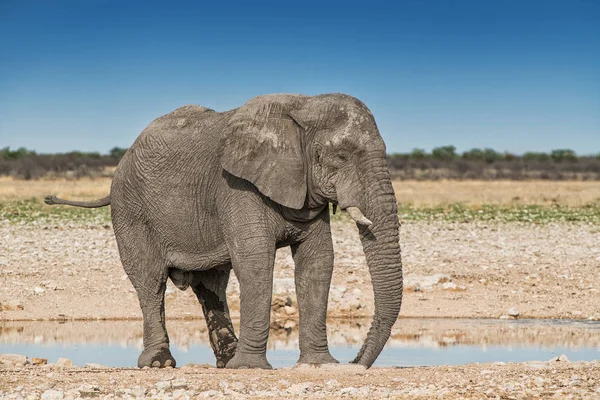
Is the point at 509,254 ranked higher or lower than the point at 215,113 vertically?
lower

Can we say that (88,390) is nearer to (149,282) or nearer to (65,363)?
(65,363)

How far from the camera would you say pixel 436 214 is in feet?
111

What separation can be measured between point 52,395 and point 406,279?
10443 mm

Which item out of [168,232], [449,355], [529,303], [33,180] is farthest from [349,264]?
[33,180]

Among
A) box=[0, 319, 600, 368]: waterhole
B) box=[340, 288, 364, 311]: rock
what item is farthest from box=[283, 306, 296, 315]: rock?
box=[340, 288, 364, 311]: rock

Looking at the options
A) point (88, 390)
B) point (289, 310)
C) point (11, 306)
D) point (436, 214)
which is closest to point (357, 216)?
point (88, 390)

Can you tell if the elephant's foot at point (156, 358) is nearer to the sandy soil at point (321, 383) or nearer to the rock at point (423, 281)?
the sandy soil at point (321, 383)

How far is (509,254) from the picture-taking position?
22781mm

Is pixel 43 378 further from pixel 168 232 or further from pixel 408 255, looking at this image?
pixel 408 255

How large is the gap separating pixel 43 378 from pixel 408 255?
12935 millimetres

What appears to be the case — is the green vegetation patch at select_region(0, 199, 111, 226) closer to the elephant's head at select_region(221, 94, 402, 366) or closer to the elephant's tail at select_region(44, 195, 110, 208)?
the elephant's tail at select_region(44, 195, 110, 208)

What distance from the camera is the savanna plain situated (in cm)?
929

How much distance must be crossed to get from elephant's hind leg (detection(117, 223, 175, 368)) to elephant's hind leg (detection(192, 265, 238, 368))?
0.42m

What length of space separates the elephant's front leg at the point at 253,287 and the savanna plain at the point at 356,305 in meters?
0.37
